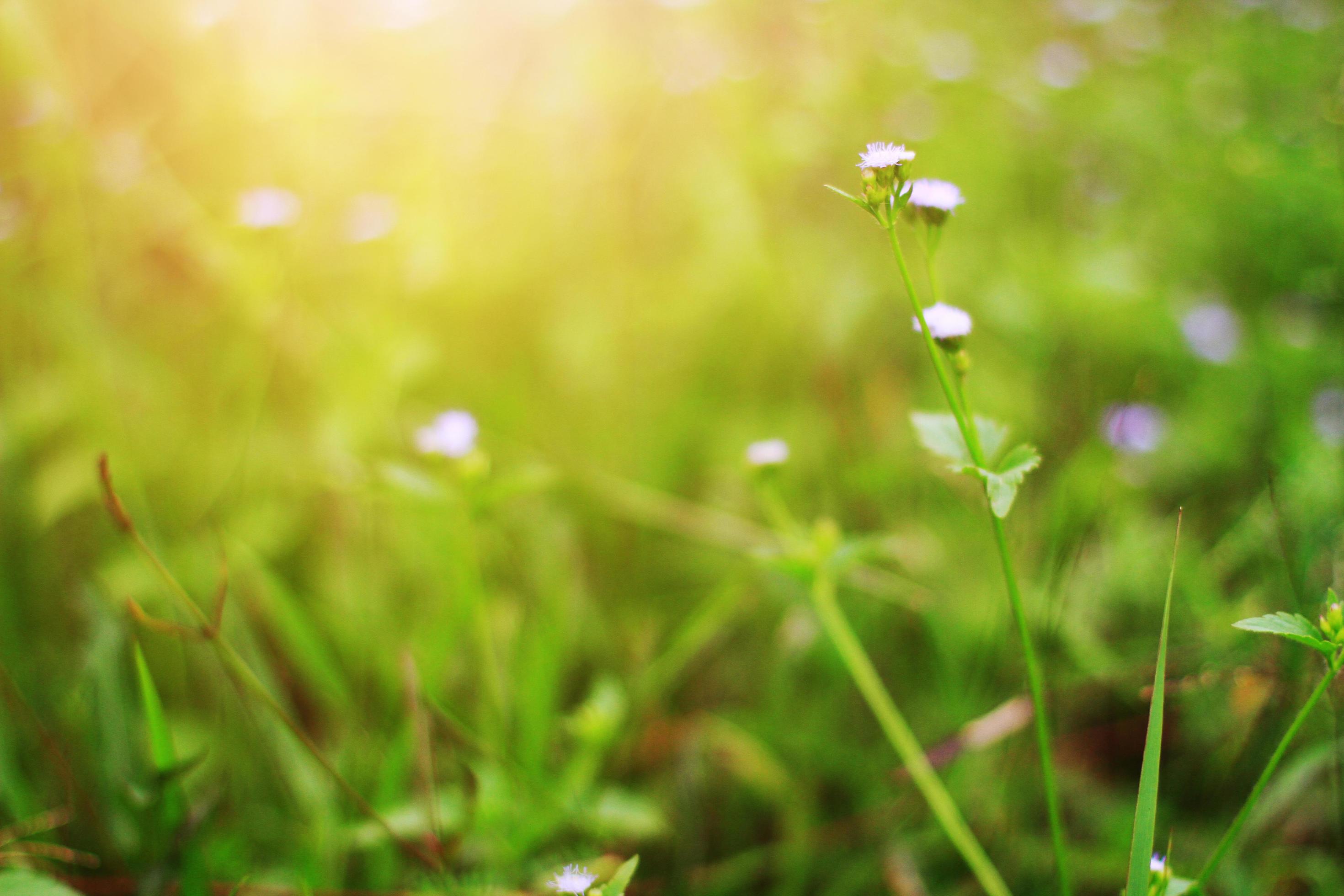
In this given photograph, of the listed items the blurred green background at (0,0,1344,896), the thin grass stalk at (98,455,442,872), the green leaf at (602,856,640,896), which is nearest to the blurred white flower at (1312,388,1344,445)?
the blurred green background at (0,0,1344,896)

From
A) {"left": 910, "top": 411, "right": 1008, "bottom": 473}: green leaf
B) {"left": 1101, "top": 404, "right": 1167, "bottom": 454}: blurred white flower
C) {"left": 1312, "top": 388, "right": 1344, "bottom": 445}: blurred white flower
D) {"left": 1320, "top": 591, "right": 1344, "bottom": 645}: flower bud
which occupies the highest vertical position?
{"left": 910, "top": 411, "right": 1008, "bottom": 473}: green leaf

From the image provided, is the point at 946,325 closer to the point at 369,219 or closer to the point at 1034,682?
the point at 1034,682

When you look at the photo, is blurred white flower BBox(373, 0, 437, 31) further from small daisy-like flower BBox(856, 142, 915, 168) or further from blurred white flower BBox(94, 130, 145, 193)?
small daisy-like flower BBox(856, 142, 915, 168)

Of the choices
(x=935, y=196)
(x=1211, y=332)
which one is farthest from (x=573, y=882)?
(x=1211, y=332)

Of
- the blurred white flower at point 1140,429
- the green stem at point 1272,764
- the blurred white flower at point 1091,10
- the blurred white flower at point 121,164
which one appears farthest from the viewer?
the blurred white flower at point 1091,10

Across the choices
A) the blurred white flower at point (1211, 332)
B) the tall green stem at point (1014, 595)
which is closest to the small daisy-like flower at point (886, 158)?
the tall green stem at point (1014, 595)

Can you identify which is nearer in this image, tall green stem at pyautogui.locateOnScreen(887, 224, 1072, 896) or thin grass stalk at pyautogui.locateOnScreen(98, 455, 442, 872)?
tall green stem at pyautogui.locateOnScreen(887, 224, 1072, 896)

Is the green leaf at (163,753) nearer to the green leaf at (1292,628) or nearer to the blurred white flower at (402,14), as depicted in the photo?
the green leaf at (1292,628)
